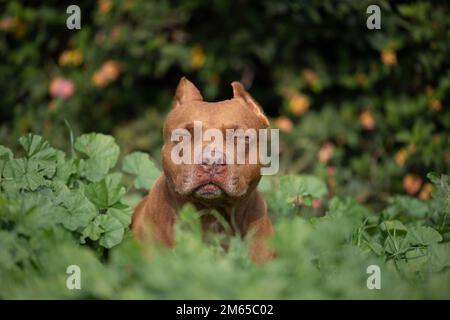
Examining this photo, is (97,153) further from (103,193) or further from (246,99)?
(246,99)

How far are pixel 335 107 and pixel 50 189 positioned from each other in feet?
11.3

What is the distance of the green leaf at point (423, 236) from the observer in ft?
10.9

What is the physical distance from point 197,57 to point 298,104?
847 mm

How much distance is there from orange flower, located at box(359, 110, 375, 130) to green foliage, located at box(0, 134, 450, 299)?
2339 millimetres

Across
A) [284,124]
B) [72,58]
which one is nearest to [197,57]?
[284,124]

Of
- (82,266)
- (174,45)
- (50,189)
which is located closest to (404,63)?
(174,45)

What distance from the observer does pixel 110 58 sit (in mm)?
6273

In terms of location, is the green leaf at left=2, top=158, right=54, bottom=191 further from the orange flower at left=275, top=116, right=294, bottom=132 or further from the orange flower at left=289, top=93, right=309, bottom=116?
the orange flower at left=289, top=93, right=309, bottom=116

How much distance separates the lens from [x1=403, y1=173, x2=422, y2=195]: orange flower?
5.79 metres

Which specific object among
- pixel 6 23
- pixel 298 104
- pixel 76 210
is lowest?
pixel 76 210

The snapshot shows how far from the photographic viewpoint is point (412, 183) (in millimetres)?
5797

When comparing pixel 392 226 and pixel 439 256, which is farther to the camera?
pixel 392 226

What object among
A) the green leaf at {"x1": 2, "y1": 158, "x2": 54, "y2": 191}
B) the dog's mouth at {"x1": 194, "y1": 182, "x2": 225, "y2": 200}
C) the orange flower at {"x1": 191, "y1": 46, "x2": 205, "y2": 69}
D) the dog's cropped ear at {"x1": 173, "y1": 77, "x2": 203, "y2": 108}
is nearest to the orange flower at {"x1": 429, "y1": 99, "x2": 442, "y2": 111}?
the orange flower at {"x1": 191, "y1": 46, "x2": 205, "y2": 69}
